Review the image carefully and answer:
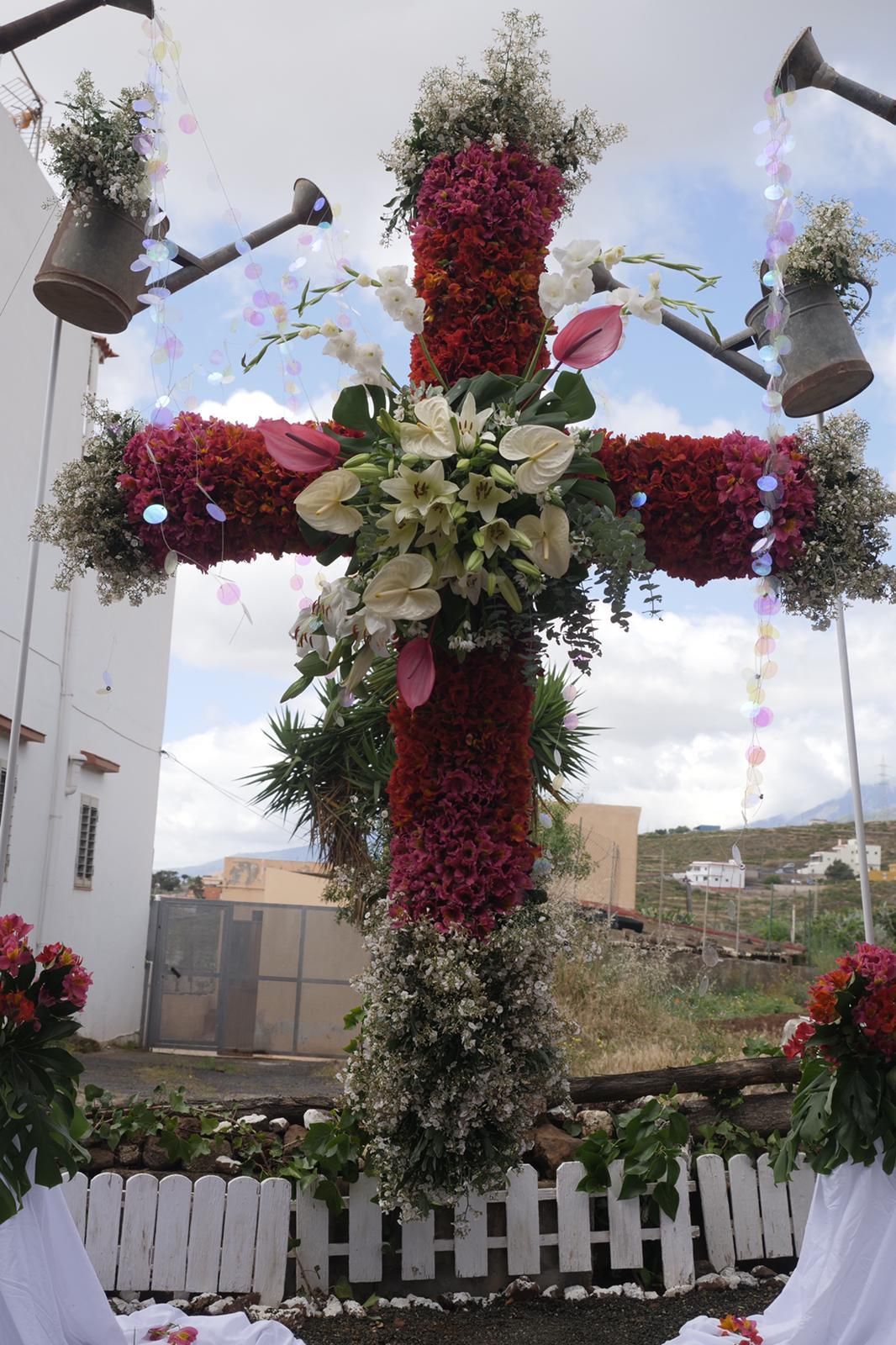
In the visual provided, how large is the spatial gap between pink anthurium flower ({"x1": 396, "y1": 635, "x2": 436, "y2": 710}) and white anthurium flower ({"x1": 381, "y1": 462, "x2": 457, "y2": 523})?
38cm

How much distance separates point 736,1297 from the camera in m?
3.27

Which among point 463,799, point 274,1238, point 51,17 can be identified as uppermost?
point 51,17

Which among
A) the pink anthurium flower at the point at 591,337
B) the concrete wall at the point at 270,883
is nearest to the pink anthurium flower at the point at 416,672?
the pink anthurium flower at the point at 591,337

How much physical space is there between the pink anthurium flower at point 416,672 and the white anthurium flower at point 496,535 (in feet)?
1.08

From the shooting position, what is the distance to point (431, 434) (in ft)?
9.09

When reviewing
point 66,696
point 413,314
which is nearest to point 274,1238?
point 413,314

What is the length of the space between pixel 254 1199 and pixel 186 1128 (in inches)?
18.0

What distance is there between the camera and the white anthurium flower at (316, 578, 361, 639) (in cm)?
295

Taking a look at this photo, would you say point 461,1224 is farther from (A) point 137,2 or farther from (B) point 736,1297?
(A) point 137,2

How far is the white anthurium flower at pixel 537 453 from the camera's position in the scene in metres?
2.72

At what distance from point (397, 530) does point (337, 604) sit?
0.28 meters

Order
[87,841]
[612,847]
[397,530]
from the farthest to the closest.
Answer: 1. [612,847]
2. [87,841]
3. [397,530]

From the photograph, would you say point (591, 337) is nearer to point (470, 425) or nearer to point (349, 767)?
point (470, 425)

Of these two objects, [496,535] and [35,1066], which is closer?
[35,1066]
